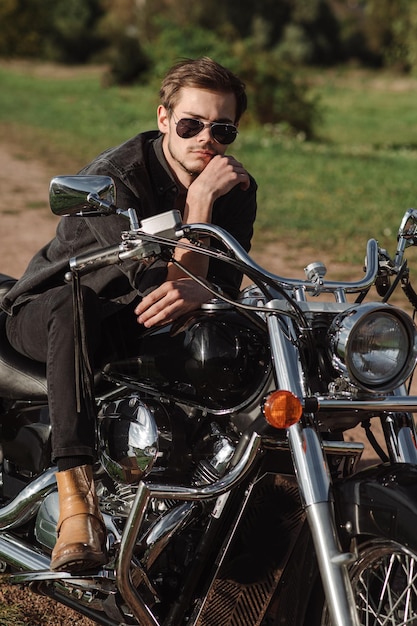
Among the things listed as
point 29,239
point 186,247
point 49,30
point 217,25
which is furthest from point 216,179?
point 49,30

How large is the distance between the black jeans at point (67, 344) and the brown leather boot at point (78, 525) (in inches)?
2.9

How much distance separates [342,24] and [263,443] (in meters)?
52.6

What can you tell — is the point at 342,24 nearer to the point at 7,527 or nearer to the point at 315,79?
the point at 315,79

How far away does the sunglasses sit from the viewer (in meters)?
3.10

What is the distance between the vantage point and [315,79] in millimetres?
42844

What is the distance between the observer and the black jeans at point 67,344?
2.84 m

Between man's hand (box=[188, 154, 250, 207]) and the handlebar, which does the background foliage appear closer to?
man's hand (box=[188, 154, 250, 207])

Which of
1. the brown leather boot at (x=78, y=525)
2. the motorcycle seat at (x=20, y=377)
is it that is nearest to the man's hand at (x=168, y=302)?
the brown leather boot at (x=78, y=525)

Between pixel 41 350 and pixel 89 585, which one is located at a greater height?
pixel 41 350

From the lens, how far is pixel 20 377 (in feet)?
10.7

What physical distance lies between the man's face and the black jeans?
517 millimetres

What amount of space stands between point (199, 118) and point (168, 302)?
71 centimetres

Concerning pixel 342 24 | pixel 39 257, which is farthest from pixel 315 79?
pixel 39 257

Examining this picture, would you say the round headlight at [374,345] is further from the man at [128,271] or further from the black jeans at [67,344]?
the black jeans at [67,344]
